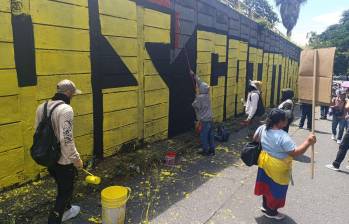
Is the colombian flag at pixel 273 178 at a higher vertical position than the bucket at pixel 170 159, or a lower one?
higher

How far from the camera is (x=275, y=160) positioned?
421 centimetres

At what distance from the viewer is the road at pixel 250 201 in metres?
4.46

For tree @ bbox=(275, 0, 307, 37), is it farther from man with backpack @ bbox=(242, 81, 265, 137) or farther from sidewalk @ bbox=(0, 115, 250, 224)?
sidewalk @ bbox=(0, 115, 250, 224)

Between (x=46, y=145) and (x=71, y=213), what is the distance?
3.84 ft

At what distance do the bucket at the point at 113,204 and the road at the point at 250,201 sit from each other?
592 mm

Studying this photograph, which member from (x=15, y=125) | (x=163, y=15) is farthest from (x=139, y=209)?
(x=163, y=15)

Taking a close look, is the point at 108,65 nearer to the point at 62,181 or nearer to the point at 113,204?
the point at 62,181

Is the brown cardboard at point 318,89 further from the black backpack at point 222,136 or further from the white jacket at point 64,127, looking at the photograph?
the black backpack at point 222,136

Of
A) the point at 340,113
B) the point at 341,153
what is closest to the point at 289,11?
the point at 340,113

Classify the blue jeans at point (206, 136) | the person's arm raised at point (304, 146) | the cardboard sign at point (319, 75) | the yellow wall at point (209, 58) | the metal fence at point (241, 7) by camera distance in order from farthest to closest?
the metal fence at point (241, 7) < the yellow wall at point (209, 58) < the blue jeans at point (206, 136) < the cardboard sign at point (319, 75) < the person's arm raised at point (304, 146)

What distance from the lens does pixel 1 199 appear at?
4277mm

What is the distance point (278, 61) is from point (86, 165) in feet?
55.1

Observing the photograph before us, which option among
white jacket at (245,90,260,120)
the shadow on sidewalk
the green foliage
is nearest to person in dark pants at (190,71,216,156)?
white jacket at (245,90,260,120)

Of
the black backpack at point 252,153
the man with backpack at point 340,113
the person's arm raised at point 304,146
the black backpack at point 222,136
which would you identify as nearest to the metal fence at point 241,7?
the black backpack at point 222,136
